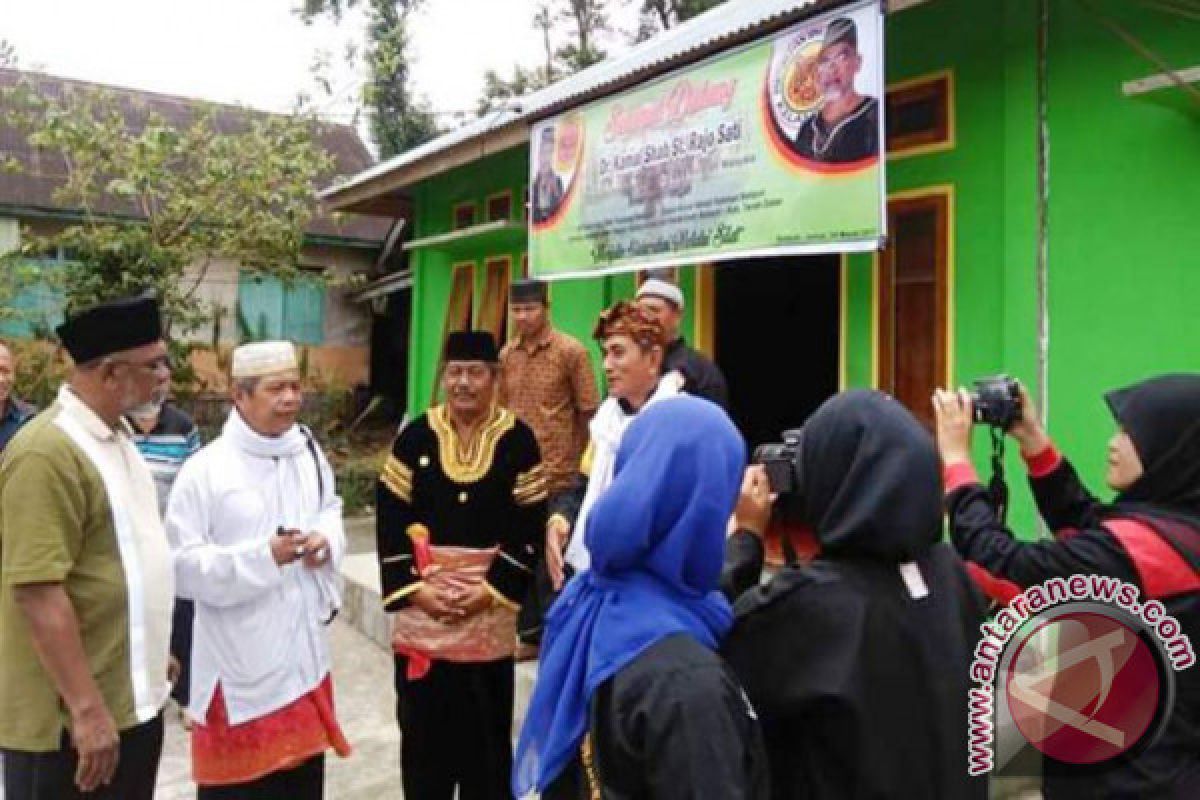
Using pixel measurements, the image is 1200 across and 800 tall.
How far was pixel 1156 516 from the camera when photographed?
2.02 meters

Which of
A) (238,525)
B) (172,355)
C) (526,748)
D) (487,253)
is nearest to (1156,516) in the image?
(526,748)

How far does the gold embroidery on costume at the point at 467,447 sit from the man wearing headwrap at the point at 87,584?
90cm

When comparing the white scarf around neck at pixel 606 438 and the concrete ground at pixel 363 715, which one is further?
the concrete ground at pixel 363 715

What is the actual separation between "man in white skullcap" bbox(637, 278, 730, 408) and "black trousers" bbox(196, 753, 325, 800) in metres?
1.70

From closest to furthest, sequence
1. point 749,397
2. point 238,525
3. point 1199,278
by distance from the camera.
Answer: point 238,525
point 1199,278
point 749,397

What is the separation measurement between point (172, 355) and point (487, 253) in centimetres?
415

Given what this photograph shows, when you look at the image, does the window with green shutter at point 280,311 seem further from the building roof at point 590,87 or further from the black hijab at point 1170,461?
the black hijab at point 1170,461

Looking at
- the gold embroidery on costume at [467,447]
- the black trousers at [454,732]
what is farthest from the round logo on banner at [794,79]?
the black trousers at [454,732]

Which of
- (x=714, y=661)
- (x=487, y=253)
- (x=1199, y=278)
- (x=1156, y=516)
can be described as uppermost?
(x=487, y=253)

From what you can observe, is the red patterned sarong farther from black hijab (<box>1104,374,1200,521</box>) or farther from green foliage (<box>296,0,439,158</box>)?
green foliage (<box>296,0,439,158</box>)

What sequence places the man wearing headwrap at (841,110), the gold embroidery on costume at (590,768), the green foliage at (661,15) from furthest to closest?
the green foliage at (661,15)
the man wearing headwrap at (841,110)
the gold embroidery on costume at (590,768)

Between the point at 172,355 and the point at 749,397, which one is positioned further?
the point at 172,355

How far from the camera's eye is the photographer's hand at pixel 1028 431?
8.04 feet

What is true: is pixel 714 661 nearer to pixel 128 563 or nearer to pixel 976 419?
pixel 976 419
